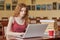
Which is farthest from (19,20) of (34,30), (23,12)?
(34,30)

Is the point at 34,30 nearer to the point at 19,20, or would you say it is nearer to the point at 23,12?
the point at 23,12

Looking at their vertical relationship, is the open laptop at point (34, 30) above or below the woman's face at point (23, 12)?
below

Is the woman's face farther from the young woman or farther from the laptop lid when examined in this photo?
the laptop lid

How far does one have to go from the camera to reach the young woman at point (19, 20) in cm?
302

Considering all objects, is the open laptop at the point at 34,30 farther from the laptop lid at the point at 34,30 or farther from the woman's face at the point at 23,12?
the woman's face at the point at 23,12

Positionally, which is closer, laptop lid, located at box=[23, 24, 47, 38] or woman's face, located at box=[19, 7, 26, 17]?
laptop lid, located at box=[23, 24, 47, 38]

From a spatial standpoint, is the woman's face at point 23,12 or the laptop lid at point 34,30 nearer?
the laptop lid at point 34,30

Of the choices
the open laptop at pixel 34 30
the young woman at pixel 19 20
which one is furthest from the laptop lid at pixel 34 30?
the young woman at pixel 19 20

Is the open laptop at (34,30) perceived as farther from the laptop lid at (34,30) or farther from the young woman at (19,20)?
the young woman at (19,20)

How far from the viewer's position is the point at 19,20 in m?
3.19

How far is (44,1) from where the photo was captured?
831 cm

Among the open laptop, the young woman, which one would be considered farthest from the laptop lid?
the young woman

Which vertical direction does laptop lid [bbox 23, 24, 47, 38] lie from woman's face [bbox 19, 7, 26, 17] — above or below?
below

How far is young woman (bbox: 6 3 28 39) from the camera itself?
302cm
